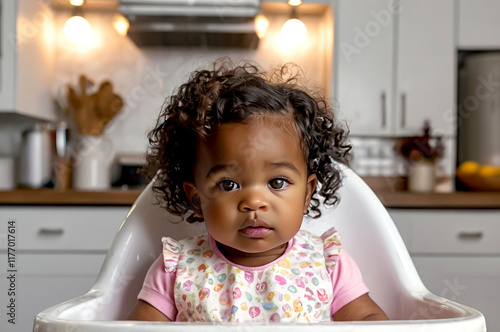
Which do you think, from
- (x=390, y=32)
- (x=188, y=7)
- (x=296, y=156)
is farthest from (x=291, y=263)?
(x=390, y=32)

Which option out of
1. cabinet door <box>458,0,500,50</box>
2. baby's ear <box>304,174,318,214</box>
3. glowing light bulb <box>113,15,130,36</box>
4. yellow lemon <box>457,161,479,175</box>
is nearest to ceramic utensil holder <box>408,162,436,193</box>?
yellow lemon <box>457,161,479,175</box>

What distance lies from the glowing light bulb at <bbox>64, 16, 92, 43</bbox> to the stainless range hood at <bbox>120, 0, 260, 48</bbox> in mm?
244

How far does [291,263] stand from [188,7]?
1.51 m

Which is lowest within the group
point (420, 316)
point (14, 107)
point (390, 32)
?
point (420, 316)

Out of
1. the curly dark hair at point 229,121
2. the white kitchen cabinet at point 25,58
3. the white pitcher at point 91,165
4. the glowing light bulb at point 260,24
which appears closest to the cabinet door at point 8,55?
the white kitchen cabinet at point 25,58

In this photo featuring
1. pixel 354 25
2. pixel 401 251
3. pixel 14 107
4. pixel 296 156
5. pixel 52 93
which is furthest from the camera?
pixel 52 93

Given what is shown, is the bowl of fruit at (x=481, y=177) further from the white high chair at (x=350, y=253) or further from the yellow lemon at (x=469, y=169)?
the white high chair at (x=350, y=253)

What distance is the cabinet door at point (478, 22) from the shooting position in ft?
7.57

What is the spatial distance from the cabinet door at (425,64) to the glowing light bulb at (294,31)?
0.43 metres

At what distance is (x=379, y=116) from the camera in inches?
91.6

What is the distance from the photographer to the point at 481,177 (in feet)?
6.98

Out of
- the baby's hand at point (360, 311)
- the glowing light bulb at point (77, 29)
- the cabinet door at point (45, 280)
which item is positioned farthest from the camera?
the glowing light bulb at point (77, 29)

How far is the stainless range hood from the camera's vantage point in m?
2.12

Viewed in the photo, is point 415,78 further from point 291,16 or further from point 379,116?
point 291,16
